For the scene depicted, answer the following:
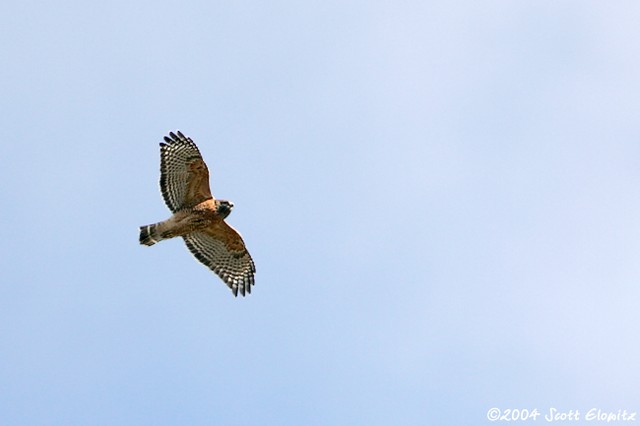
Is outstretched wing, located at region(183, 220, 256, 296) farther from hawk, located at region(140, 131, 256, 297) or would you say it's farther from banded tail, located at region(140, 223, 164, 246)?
banded tail, located at region(140, 223, 164, 246)

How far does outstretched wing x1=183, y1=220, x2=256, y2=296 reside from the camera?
841 inches

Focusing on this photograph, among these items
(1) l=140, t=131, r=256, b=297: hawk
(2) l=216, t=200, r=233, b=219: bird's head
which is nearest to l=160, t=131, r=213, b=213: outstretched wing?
(1) l=140, t=131, r=256, b=297: hawk

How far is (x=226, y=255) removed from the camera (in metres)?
21.8

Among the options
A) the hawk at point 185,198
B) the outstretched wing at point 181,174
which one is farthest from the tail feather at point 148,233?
the outstretched wing at point 181,174

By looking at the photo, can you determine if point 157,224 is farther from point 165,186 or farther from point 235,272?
point 235,272

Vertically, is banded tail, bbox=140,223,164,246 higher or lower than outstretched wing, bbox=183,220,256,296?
lower

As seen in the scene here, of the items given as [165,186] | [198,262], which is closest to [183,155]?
[165,186]

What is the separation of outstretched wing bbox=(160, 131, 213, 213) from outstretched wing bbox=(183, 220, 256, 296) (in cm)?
81

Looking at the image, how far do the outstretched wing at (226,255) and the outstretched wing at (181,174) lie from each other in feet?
2.66

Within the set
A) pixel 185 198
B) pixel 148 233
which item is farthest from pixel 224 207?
pixel 148 233

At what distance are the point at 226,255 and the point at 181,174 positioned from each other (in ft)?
6.97

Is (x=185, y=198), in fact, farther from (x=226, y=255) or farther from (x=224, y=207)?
(x=226, y=255)

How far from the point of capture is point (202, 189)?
2064 centimetres

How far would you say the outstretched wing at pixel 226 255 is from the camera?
2136 centimetres
